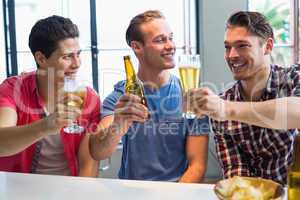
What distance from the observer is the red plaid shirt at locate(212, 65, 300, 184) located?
1.60m

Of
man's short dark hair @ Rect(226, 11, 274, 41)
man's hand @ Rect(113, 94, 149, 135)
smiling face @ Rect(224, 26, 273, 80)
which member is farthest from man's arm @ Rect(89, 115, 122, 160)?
man's short dark hair @ Rect(226, 11, 274, 41)

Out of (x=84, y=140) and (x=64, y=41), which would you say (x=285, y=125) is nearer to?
(x=84, y=140)

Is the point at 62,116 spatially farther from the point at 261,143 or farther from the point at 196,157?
the point at 261,143

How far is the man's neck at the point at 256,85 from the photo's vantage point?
1.70m

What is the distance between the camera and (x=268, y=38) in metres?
1.76

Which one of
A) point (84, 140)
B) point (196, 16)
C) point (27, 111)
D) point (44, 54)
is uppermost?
point (196, 16)

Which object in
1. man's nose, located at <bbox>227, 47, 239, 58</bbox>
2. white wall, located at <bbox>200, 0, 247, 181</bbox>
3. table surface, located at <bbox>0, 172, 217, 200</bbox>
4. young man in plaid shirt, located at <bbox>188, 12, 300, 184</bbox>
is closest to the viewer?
table surface, located at <bbox>0, 172, 217, 200</bbox>

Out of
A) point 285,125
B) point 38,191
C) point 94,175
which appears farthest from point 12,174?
point 285,125

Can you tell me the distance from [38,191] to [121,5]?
2.90m

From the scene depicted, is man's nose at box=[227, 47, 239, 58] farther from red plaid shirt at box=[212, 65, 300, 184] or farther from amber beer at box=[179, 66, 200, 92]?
amber beer at box=[179, 66, 200, 92]

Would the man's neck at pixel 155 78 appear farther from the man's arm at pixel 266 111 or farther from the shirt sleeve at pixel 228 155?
the man's arm at pixel 266 111

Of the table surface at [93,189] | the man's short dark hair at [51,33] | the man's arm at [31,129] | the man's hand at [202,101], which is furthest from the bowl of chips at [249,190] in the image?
the man's short dark hair at [51,33]

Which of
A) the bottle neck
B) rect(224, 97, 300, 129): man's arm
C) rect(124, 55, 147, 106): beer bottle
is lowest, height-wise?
the bottle neck

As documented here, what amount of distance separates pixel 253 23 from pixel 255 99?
333mm
